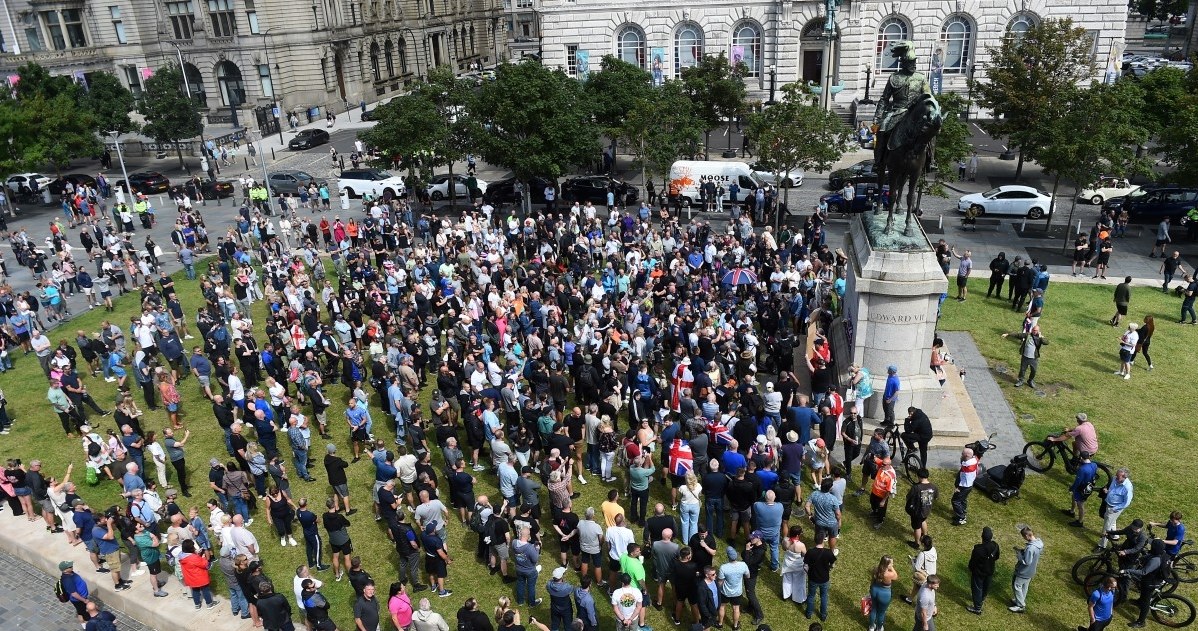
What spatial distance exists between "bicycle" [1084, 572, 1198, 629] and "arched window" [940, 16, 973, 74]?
49987 millimetres

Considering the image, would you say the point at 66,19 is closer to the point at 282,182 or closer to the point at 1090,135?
the point at 282,182

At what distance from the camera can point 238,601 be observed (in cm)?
1334

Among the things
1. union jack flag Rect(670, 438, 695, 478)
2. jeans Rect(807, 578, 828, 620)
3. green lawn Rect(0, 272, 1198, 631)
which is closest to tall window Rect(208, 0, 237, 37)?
green lawn Rect(0, 272, 1198, 631)

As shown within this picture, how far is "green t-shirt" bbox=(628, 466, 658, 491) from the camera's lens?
47.1 ft

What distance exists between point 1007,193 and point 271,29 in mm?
53420

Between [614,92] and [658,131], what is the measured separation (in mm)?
7205

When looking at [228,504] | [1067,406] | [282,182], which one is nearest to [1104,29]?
[1067,406]

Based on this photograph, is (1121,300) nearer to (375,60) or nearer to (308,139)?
(308,139)

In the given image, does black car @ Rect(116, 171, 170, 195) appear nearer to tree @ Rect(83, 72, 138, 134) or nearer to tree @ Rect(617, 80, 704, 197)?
tree @ Rect(83, 72, 138, 134)

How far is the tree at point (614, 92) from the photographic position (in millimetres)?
42438

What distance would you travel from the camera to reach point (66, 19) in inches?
2601

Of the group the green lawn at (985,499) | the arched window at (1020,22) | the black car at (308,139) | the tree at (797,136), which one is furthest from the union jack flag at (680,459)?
the arched window at (1020,22)

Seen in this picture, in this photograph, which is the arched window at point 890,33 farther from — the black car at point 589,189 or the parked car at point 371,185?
the parked car at point 371,185

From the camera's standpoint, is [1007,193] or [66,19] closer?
[1007,193]
